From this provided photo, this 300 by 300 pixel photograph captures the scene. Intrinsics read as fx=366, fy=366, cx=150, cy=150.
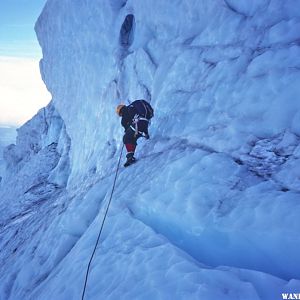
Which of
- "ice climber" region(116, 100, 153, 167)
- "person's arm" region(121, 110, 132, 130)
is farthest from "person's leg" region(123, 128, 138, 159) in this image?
"person's arm" region(121, 110, 132, 130)

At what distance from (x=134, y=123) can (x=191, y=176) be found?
1.88 meters

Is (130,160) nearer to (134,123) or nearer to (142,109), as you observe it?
(134,123)

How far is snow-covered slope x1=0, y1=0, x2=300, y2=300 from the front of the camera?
307cm

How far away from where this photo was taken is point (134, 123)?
575 centimetres

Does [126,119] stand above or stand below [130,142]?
above

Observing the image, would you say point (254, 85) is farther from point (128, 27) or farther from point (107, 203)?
point (128, 27)

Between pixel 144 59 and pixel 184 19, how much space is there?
1.24 metres

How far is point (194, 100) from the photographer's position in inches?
209

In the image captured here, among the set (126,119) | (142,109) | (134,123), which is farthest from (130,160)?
(142,109)

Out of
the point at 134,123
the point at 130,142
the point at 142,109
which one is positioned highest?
the point at 142,109

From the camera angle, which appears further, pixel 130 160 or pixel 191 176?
pixel 130 160

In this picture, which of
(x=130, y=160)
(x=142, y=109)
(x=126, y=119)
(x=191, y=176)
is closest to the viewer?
(x=191, y=176)

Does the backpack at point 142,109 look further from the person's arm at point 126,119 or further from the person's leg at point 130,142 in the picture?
the person's leg at point 130,142

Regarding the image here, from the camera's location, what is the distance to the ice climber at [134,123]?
570 cm
